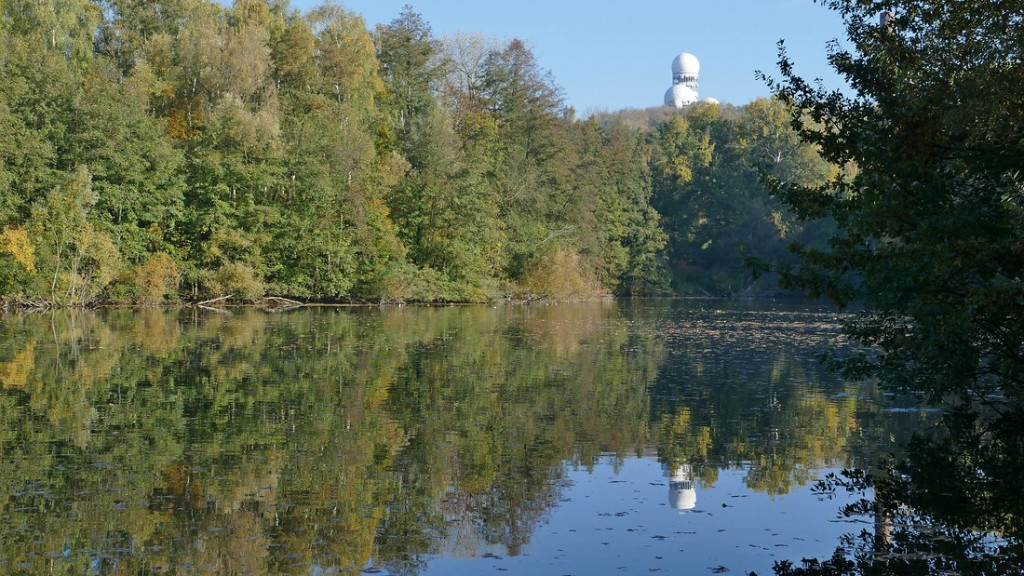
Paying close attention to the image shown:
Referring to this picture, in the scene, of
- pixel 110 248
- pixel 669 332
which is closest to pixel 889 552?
pixel 669 332

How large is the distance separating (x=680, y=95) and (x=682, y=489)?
128m

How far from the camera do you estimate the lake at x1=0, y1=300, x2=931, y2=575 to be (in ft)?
27.2

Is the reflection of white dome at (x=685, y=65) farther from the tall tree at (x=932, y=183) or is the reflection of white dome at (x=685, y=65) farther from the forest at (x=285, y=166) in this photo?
the tall tree at (x=932, y=183)

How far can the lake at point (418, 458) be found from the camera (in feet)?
27.2

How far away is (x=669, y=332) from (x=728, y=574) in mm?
27530

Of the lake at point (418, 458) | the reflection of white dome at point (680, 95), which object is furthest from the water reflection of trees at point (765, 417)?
the reflection of white dome at point (680, 95)

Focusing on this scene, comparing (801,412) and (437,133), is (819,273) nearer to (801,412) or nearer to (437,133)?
(801,412)

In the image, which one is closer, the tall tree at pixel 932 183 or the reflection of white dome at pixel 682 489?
the tall tree at pixel 932 183

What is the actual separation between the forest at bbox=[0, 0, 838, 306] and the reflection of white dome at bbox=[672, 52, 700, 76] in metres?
59.9

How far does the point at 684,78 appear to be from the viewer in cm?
13538

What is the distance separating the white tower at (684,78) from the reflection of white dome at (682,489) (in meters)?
125

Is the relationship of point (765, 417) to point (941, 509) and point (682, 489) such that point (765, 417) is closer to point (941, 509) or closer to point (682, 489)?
point (682, 489)

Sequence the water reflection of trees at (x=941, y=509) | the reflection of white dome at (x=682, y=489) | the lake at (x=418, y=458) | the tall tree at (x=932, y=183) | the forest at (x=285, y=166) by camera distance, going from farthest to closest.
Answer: the forest at (x=285, y=166), the reflection of white dome at (x=682, y=489), the tall tree at (x=932, y=183), the lake at (x=418, y=458), the water reflection of trees at (x=941, y=509)

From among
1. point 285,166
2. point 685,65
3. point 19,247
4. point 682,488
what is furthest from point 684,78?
point 682,488
